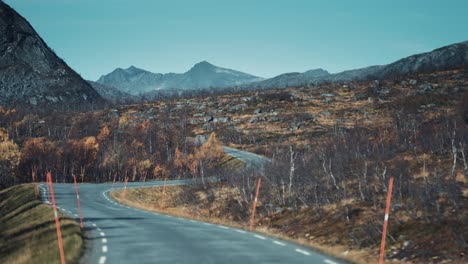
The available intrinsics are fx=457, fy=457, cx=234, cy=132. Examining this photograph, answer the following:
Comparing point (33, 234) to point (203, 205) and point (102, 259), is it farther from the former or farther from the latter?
point (203, 205)

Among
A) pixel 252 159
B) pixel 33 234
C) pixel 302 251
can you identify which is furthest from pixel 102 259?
pixel 252 159

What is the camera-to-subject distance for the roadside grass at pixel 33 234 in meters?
16.5

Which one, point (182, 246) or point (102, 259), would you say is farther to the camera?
point (182, 246)

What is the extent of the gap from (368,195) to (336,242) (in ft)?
24.8

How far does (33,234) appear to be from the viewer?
25141mm

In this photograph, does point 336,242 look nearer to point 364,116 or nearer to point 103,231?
point 103,231

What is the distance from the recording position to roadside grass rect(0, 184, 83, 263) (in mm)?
16527

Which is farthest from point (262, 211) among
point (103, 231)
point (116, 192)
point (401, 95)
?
point (401, 95)

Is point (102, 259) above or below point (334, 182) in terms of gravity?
above

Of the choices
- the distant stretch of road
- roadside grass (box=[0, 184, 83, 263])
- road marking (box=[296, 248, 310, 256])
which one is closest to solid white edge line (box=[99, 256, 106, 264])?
roadside grass (box=[0, 184, 83, 263])

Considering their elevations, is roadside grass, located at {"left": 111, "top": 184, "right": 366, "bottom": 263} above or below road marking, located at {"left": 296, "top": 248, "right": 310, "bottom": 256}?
below

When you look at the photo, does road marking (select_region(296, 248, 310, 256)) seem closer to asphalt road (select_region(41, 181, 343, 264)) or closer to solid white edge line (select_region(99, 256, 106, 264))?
asphalt road (select_region(41, 181, 343, 264))

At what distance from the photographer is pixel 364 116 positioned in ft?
541

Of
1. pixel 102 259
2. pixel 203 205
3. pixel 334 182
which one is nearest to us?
pixel 102 259
